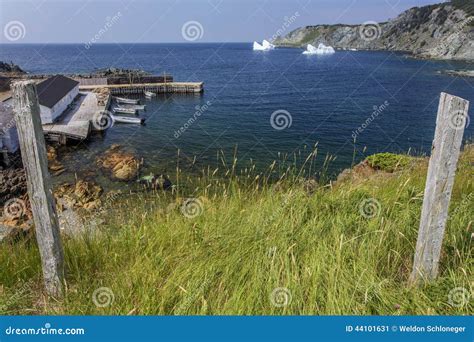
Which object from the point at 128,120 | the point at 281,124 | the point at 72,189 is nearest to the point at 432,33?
the point at 281,124

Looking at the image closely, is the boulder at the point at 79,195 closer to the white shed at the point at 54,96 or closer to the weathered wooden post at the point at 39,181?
Answer: the white shed at the point at 54,96

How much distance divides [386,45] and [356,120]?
5917 inches

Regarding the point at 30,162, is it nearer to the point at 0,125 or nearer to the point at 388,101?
the point at 0,125

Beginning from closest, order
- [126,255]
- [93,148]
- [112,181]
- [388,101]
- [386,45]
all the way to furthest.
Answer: [126,255]
[112,181]
[93,148]
[388,101]
[386,45]

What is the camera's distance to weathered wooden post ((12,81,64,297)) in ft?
11.9

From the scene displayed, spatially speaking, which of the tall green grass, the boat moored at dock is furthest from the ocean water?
the tall green grass

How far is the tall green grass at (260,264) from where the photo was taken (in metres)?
3.49

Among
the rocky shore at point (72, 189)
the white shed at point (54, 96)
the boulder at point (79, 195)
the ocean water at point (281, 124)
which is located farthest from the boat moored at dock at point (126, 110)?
the boulder at point (79, 195)

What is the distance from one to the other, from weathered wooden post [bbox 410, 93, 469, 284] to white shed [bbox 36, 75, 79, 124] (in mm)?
34026

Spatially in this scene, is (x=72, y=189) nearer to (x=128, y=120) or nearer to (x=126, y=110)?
(x=128, y=120)

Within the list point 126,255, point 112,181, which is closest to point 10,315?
point 126,255

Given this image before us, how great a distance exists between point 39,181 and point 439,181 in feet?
14.4

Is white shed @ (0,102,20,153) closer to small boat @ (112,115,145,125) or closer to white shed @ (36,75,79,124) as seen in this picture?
white shed @ (36,75,79,124)

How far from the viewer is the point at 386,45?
16700cm
